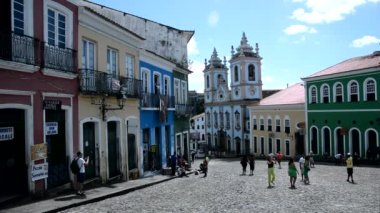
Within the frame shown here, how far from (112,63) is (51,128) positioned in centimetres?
527

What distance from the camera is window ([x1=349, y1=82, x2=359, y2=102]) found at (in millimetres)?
35062

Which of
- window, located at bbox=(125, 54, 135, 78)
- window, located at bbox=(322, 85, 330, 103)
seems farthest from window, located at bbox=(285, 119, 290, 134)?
window, located at bbox=(125, 54, 135, 78)

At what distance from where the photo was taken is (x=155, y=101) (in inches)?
922

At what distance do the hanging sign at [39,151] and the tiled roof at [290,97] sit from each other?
34.8m

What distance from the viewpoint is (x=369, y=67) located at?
109 ft

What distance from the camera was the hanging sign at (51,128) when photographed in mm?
13312

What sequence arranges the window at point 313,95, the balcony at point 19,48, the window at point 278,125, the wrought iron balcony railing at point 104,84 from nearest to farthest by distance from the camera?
the balcony at point 19,48 < the wrought iron balcony railing at point 104,84 < the window at point 313,95 < the window at point 278,125

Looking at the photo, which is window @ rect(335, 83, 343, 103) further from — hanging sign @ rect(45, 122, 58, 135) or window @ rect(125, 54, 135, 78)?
hanging sign @ rect(45, 122, 58, 135)

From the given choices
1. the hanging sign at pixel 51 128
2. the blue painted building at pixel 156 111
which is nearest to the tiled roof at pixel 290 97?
the blue painted building at pixel 156 111

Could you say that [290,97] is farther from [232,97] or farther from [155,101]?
[155,101]

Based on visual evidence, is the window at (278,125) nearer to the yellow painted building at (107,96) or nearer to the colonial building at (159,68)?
the colonial building at (159,68)

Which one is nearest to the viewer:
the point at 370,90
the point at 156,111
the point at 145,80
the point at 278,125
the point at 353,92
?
the point at 145,80

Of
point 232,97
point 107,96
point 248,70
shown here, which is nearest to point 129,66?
point 107,96

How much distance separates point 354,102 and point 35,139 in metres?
28.5
